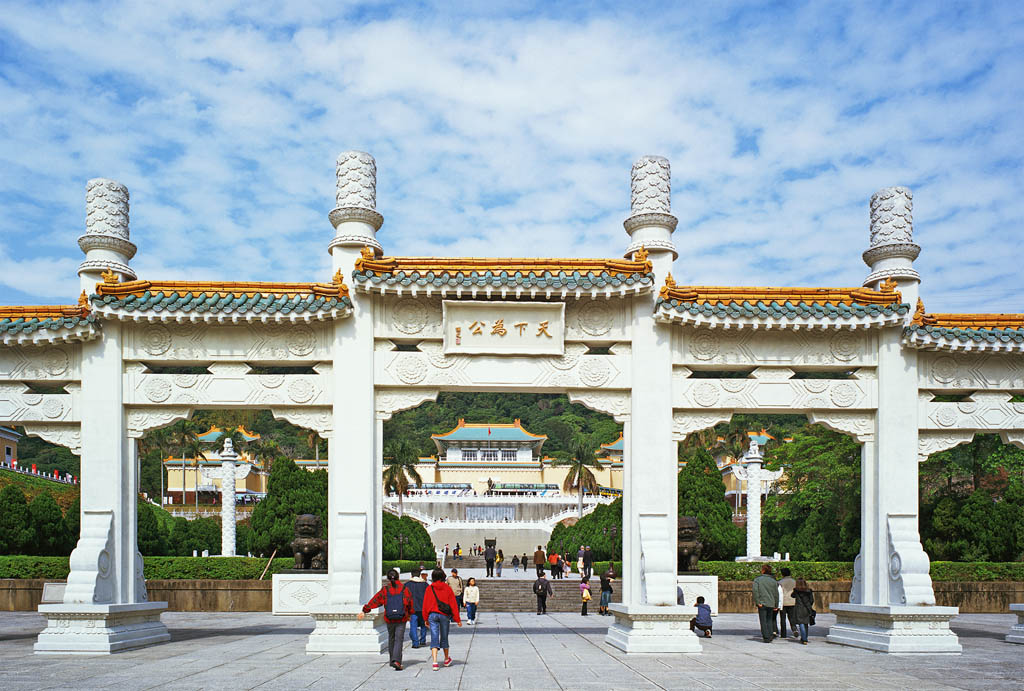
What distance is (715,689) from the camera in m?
7.93

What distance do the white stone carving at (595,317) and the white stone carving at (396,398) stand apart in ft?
7.41

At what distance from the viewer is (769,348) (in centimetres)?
1198

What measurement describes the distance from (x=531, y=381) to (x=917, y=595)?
575 cm

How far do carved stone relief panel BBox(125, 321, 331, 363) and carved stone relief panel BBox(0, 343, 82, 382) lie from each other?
80cm

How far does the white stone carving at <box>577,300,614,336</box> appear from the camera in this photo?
39.0ft

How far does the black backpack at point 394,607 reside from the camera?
962cm

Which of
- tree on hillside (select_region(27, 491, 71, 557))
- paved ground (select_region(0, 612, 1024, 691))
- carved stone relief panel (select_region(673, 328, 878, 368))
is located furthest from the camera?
tree on hillside (select_region(27, 491, 71, 557))

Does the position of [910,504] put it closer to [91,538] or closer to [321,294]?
[321,294]

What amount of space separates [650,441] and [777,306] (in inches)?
98.0

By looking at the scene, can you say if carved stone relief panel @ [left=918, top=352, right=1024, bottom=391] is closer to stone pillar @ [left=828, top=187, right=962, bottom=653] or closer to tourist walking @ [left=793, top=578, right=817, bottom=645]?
stone pillar @ [left=828, top=187, right=962, bottom=653]

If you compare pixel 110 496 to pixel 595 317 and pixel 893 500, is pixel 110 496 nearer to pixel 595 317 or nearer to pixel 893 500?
pixel 595 317

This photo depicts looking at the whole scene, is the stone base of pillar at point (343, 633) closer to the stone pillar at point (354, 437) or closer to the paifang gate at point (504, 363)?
the stone pillar at point (354, 437)

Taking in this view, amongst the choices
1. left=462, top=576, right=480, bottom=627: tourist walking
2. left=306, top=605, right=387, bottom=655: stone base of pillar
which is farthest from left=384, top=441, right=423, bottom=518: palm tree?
left=306, top=605, right=387, bottom=655: stone base of pillar

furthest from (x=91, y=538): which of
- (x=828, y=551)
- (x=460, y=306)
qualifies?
(x=828, y=551)
